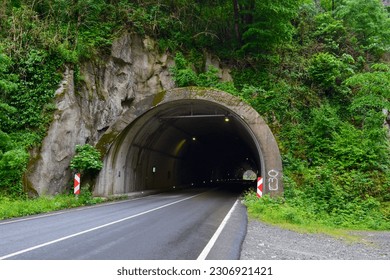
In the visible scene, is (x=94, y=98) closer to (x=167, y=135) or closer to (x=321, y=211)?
(x=167, y=135)

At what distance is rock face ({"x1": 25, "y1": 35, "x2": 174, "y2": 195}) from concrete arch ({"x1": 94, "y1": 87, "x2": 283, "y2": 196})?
1498 mm

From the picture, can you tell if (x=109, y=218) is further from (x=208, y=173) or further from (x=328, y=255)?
(x=208, y=173)

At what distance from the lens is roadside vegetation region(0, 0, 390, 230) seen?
15141mm

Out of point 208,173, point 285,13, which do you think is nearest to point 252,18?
point 285,13

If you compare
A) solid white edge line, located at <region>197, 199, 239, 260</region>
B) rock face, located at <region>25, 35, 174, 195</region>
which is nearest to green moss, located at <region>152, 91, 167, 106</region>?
rock face, located at <region>25, 35, 174, 195</region>

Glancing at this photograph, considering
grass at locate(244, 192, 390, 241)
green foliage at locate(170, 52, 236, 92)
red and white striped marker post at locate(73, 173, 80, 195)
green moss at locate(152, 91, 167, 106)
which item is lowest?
grass at locate(244, 192, 390, 241)

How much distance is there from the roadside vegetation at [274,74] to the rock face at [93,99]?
0.57 metres

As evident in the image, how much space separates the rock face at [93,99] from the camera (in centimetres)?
1670

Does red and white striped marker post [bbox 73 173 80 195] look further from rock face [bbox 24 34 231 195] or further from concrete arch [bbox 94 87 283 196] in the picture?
concrete arch [bbox 94 87 283 196]

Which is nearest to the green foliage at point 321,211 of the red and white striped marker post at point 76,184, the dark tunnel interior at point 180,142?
the dark tunnel interior at point 180,142

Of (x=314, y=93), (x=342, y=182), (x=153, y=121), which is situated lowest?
(x=342, y=182)

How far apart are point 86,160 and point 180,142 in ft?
45.3

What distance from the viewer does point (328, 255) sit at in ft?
23.1

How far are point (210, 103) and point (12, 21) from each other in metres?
11.2
